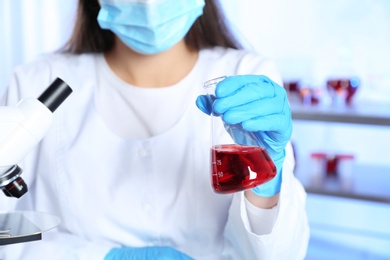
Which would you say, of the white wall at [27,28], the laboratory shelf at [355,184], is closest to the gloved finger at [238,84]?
the laboratory shelf at [355,184]

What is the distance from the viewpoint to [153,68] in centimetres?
147

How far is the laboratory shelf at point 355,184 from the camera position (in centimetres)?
246

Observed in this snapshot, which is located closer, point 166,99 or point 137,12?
point 137,12

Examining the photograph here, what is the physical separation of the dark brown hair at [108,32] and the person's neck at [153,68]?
9 cm

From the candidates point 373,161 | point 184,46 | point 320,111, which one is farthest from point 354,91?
point 184,46

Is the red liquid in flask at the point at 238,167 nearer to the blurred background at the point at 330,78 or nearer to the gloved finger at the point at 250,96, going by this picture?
the gloved finger at the point at 250,96

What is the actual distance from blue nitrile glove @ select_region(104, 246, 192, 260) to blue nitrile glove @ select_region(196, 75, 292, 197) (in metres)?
0.28

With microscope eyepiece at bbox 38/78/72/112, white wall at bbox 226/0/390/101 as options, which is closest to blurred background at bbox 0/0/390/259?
white wall at bbox 226/0/390/101

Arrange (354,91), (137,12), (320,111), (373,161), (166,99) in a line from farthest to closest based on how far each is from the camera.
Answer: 1. (373,161)
2. (354,91)
3. (320,111)
4. (166,99)
5. (137,12)

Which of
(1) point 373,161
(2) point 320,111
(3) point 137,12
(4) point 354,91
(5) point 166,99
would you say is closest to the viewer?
(3) point 137,12

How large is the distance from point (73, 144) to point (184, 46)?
0.38 meters

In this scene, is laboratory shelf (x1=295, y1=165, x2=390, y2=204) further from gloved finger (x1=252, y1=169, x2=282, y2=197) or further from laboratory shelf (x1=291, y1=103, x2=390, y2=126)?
gloved finger (x1=252, y1=169, x2=282, y2=197)

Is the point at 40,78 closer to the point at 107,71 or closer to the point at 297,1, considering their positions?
the point at 107,71

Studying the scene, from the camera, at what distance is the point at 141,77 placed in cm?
148
